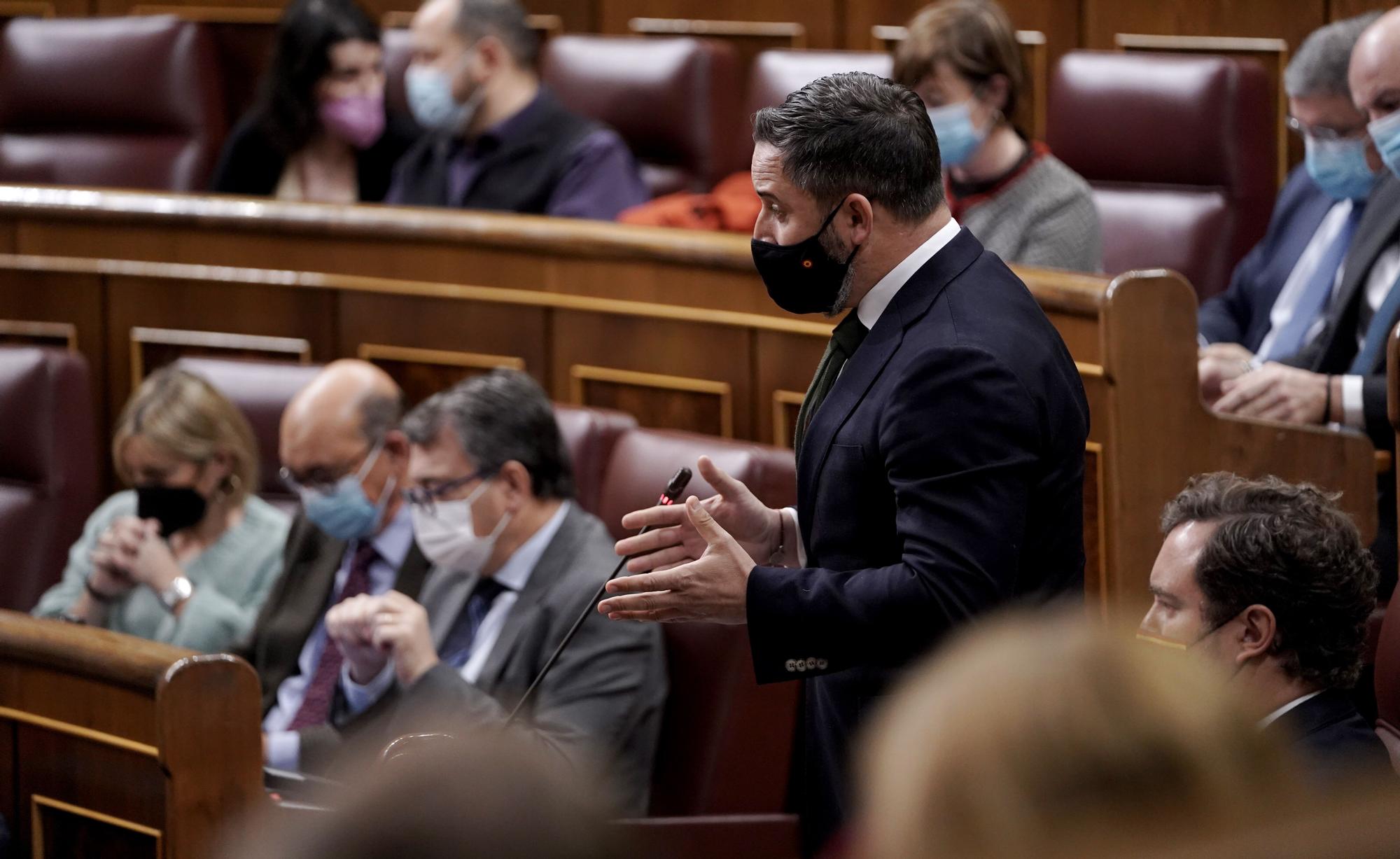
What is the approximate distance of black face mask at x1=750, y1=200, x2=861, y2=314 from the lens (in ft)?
3.43

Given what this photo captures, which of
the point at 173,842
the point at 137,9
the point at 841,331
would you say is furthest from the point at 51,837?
the point at 137,9

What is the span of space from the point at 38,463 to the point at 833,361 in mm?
1378

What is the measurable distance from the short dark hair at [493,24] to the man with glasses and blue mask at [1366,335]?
48.0 inches

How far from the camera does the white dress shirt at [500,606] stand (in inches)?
63.6

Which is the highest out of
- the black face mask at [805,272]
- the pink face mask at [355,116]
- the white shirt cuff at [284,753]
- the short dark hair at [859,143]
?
the short dark hair at [859,143]

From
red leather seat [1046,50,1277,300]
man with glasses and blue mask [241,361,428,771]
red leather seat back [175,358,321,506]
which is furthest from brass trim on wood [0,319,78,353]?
red leather seat [1046,50,1277,300]

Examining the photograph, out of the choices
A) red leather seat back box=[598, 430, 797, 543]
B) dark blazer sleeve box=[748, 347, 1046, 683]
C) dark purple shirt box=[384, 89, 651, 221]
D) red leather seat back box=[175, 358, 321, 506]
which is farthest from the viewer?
dark purple shirt box=[384, 89, 651, 221]

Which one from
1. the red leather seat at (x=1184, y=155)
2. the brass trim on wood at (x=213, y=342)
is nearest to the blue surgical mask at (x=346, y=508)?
the brass trim on wood at (x=213, y=342)

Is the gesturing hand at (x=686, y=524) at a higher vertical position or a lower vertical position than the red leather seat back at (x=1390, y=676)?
higher

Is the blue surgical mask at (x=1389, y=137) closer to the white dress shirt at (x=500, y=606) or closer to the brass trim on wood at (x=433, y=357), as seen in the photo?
the white dress shirt at (x=500, y=606)

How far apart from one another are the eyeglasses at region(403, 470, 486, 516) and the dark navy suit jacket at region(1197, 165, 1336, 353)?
2.88ft

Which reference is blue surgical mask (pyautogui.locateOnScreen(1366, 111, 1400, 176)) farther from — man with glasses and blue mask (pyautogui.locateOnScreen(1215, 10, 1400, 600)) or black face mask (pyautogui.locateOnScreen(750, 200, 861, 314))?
black face mask (pyautogui.locateOnScreen(750, 200, 861, 314))

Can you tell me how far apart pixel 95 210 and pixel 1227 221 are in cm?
153

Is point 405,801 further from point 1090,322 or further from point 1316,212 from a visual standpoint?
point 1316,212
